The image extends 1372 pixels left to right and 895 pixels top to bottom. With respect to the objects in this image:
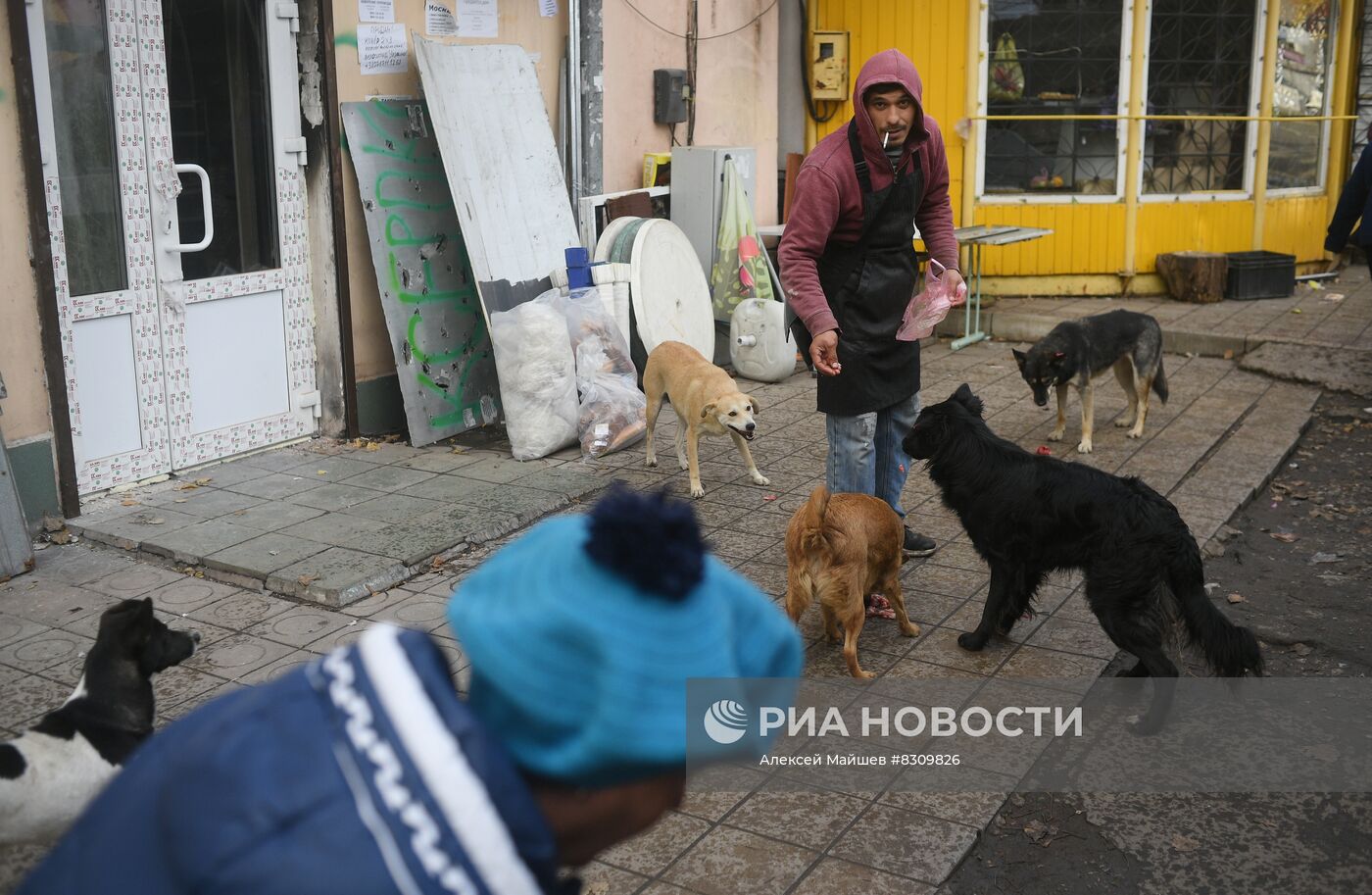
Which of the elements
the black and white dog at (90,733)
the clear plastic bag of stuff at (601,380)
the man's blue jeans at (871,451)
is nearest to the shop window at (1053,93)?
the clear plastic bag of stuff at (601,380)

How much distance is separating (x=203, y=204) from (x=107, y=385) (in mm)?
1073

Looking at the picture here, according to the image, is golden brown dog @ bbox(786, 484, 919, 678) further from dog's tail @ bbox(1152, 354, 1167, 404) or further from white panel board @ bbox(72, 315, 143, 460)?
dog's tail @ bbox(1152, 354, 1167, 404)

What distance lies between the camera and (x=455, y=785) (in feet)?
3.54

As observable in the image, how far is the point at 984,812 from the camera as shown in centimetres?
371

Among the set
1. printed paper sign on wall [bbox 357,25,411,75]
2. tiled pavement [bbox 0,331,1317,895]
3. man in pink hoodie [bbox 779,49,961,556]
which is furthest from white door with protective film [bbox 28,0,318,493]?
man in pink hoodie [bbox 779,49,961,556]

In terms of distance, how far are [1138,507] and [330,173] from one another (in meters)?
4.94

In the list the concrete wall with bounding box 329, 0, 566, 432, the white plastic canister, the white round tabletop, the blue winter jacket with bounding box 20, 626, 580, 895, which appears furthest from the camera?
the white plastic canister

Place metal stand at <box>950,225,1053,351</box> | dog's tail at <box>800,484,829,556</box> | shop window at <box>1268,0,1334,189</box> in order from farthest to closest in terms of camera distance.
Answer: shop window at <box>1268,0,1334,189</box> → metal stand at <box>950,225,1053,351</box> → dog's tail at <box>800,484,829,556</box>

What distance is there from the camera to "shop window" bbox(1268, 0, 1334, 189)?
1205cm

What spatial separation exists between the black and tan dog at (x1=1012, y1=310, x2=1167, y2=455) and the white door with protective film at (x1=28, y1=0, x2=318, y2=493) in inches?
171

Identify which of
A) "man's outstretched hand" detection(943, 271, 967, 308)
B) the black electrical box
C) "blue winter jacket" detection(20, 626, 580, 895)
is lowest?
"blue winter jacket" detection(20, 626, 580, 895)

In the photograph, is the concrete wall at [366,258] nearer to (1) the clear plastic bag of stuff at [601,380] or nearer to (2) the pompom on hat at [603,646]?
(1) the clear plastic bag of stuff at [601,380]

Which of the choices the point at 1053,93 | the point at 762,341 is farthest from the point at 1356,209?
the point at 762,341

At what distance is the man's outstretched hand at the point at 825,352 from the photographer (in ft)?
15.7
